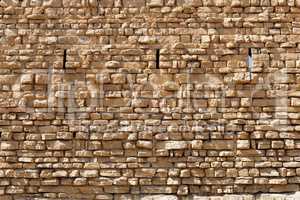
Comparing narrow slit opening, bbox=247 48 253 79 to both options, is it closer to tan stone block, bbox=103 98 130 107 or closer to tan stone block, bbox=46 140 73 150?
tan stone block, bbox=103 98 130 107

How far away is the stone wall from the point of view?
218 inches

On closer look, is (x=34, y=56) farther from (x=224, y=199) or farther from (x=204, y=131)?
(x=224, y=199)

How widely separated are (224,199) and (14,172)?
2256 millimetres

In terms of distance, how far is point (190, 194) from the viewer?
5508 millimetres

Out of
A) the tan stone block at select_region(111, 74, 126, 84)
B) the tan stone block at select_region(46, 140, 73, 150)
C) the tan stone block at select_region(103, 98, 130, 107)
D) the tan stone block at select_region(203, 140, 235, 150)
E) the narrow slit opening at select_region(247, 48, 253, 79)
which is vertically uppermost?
the narrow slit opening at select_region(247, 48, 253, 79)

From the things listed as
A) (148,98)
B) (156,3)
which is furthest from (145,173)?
(156,3)

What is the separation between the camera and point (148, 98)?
573cm

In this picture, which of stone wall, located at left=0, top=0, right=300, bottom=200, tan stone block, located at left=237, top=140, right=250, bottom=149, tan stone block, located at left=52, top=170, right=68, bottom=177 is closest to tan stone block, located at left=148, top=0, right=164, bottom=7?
stone wall, located at left=0, top=0, right=300, bottom=200

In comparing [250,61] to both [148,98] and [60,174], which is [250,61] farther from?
[60,174]

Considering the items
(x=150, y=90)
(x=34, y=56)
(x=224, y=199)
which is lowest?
(x=224, y=199)

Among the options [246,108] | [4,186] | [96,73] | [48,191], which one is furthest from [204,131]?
[4,186]

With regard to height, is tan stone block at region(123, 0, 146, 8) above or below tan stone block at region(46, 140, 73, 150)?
above

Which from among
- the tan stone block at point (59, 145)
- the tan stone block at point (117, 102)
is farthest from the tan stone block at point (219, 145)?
the tan stone block at point (59, 145)

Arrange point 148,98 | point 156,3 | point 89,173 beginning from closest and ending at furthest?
point 89,173, point 148,98, point 156,3
